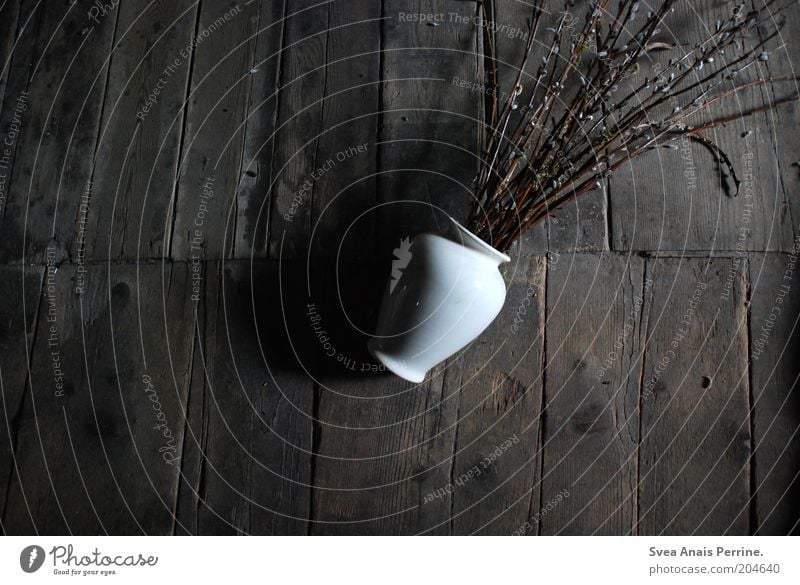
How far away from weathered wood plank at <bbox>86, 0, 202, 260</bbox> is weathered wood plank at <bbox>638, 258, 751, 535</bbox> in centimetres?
48

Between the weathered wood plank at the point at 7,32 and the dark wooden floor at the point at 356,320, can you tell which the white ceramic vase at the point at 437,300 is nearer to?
the dark wooden floor at the point at 356,320

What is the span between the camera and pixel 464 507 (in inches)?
23.2

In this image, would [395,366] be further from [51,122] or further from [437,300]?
[51,122]

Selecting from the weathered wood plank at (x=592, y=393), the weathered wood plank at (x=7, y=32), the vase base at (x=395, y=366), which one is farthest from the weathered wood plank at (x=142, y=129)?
the weathered wood plank at (x=592, y=393)

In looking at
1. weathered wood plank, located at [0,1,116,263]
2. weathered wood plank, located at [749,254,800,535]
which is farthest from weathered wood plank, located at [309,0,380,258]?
weathered wood plank, located at [749,254,800,535]

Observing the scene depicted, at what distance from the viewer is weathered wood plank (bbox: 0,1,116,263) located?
64 cm

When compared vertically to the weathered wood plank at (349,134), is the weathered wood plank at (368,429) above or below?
below

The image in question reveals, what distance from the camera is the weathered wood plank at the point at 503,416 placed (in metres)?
0.59

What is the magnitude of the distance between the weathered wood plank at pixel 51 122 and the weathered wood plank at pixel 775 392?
65 cm

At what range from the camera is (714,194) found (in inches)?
24.3

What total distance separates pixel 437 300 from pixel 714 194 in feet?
0.99

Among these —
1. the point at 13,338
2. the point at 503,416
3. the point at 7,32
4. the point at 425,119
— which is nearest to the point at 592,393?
the point at 503,416

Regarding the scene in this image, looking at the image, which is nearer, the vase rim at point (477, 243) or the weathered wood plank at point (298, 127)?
the vase rim at point (477, 243)
